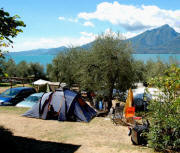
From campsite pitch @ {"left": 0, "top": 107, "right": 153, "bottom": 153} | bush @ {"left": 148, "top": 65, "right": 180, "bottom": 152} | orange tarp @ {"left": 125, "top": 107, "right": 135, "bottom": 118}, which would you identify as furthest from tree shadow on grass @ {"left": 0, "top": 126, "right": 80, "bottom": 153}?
orange tarp @ {"left": 125, "top": 107, "right": 135, "bottom": 118}

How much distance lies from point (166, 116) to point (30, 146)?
5.51 meters

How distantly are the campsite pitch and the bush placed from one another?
64 centimetres

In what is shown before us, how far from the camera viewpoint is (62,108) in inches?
492

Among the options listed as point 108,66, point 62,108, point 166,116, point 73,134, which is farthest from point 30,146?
point 108,66

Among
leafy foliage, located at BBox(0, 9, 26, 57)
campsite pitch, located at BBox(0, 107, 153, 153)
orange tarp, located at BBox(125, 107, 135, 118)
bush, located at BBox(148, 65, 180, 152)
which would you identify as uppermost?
leafy foliage, located at BBox(0, 9, 26, 57)

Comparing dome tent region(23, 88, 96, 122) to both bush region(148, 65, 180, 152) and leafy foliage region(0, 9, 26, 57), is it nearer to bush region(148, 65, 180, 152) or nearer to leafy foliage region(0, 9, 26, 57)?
bush region(148, 65, 180, 152)

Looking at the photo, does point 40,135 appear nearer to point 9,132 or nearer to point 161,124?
point 9,132

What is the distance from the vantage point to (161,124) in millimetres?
7383

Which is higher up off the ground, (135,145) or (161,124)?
(161,124)

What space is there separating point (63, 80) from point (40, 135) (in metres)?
21.3

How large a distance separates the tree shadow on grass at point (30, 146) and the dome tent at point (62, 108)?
12.3 ft

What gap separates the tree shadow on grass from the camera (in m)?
7.33

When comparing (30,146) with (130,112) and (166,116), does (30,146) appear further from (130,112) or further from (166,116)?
(130,112)

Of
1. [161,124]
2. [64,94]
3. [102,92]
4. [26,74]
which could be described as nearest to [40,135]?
[64,94]
